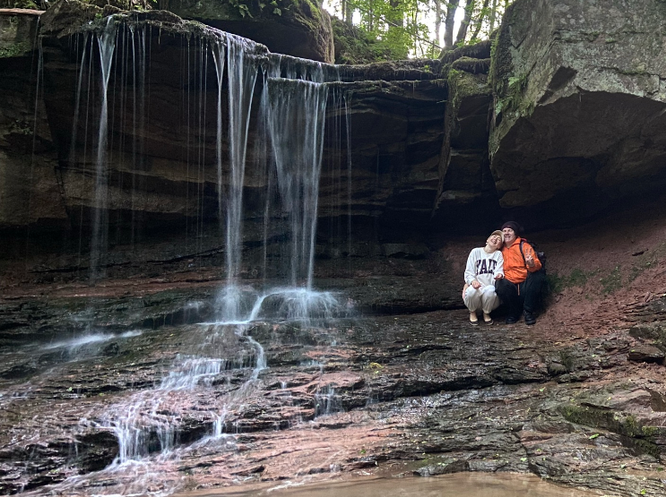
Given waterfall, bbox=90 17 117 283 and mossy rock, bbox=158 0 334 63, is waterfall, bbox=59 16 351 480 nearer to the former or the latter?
waterfall, bbox=90 17 117 283

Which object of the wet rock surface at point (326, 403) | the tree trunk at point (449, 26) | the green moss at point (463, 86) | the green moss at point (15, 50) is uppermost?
the tree trunk at point (449, 26)

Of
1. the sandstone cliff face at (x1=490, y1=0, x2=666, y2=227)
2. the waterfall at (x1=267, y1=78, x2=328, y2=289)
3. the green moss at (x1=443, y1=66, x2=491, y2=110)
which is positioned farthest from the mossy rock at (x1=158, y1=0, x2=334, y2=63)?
the sandstone cliff face at (x1=490, y1=0, x2=666, y2=227)

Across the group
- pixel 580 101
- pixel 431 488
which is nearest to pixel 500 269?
pixel 580 101

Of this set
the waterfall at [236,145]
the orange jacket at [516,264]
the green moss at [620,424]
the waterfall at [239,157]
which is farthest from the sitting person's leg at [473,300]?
the waterfall at [236,145]

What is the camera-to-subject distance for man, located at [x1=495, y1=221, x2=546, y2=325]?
23.1 feet

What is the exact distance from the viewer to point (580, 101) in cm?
623

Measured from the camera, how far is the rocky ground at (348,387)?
4.05 m

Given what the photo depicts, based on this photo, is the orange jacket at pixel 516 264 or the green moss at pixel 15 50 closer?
the orange jacket at pixel 516 264

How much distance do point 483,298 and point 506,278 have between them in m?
0.50

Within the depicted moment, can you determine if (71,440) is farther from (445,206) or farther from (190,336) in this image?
(445,206)

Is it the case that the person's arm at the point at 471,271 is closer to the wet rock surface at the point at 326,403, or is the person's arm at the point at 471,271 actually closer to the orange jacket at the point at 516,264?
the orange jacket at the point at 516,264

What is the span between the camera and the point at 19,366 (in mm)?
6250

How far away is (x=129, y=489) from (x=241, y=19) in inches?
354

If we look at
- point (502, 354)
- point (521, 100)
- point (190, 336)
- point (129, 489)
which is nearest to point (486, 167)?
point (521, 100)
